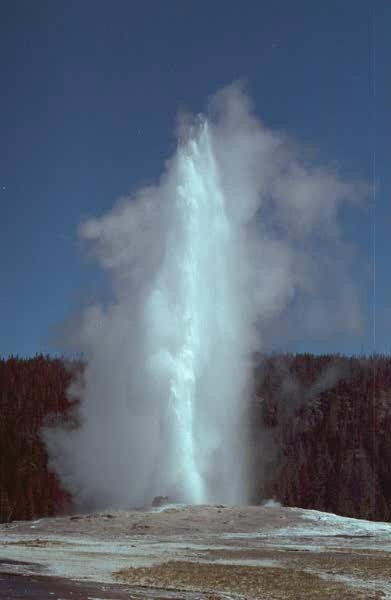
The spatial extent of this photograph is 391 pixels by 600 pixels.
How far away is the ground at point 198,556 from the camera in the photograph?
20719 mm

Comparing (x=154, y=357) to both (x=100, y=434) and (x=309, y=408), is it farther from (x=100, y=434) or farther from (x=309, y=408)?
(x=309, y=408)

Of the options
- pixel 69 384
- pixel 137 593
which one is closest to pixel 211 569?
pixel 137 593

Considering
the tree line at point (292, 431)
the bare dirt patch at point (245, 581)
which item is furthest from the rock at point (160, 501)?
the bare dirt patch at point (245, 581)

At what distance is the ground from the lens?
20.7 metres

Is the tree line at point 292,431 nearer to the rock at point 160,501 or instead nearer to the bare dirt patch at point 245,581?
the rock at point 160,501

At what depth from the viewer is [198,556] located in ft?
99.5

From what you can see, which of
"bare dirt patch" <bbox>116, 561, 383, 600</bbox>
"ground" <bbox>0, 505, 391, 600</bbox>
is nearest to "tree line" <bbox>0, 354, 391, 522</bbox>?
"ground" <bbox>0, 505, 391, 600</bbox>

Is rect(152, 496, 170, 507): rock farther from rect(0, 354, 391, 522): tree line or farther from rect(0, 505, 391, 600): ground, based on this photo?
rect(0, 354, 391, 522): tree line

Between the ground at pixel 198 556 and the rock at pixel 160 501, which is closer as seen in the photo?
the ground at pixel 198 556

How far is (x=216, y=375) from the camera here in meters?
59.0

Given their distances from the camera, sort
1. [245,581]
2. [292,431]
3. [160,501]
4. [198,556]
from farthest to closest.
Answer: [292,431]
[160,501]
[198,556]
[245,581]

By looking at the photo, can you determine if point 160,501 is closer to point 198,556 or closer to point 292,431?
point 198,556

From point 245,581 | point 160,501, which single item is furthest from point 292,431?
point 245,581

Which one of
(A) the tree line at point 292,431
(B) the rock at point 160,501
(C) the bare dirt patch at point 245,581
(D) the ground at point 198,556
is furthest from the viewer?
(A) the tree line at point 292,431
